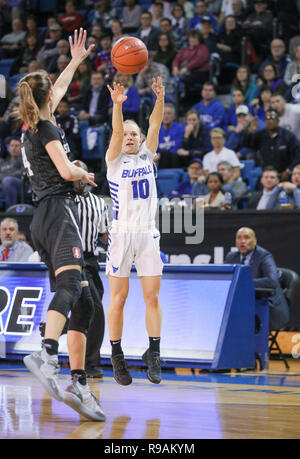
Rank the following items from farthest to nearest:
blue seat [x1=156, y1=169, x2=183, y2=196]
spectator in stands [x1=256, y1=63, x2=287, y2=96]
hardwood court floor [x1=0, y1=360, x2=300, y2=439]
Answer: spectator in stands [x1=256, y1=63, x2=287, y2=96] → blue seat [x1=156, y1=169, x2=183, y2=196] → hardwood court floor [x1=0, y1=360, x2=300, y2=439]

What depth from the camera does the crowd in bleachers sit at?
12.9 m

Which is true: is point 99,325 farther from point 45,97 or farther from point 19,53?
point 19,53

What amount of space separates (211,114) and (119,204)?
796 cm

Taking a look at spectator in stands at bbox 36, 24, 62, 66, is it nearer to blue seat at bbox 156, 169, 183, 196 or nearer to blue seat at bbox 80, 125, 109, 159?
blue seat at bbox 80, 125, 109, 159

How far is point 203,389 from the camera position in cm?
762

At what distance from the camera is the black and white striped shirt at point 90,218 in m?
8.42

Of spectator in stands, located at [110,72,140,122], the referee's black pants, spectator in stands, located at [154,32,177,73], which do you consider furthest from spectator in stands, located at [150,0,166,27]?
the referee's black pants

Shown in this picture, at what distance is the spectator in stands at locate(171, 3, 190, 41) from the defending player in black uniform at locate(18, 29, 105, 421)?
37.4ft

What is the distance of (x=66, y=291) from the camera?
17.8 ft

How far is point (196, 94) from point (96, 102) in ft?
6.55

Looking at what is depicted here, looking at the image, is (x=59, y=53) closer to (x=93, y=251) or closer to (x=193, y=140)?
(x=193, y=140)

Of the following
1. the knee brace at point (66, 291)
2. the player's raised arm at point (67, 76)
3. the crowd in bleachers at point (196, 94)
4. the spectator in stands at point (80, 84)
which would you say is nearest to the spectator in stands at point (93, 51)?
the crowd in bleachers at point (196, 94)
